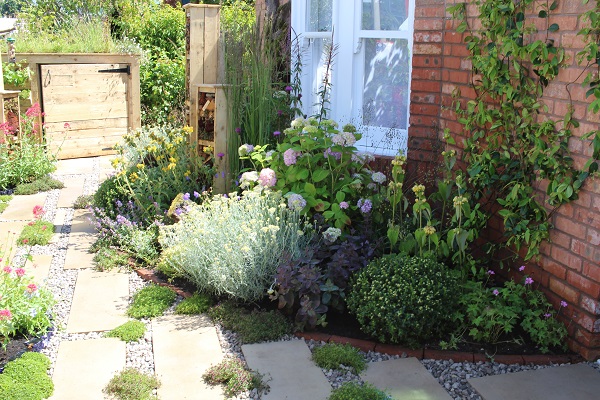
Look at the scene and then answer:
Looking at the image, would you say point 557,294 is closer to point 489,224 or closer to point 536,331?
point 536,331

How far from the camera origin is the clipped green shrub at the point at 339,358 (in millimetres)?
3104

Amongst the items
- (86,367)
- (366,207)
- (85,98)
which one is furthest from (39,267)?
(85,98)

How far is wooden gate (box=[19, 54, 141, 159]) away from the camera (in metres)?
7.75

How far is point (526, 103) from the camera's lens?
3.35 metres

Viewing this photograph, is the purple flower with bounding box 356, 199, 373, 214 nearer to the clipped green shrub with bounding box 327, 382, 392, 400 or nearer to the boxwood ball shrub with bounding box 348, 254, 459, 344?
the boxwood ball shrub with bounding box 348, 254, 459, 344

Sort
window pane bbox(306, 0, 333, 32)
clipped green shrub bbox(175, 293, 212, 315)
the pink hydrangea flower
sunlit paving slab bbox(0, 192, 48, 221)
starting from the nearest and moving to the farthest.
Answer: clipped green shrub bbox(175, 293, 212, 315) < the pink hydrangea flower < window pane bbox(306, 0, 333, 32) < sunlit paving slab bbox(0, 192, 48, 221)

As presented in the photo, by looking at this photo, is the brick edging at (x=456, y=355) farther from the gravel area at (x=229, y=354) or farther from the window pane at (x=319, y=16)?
the window pane at (x=319, y=16)

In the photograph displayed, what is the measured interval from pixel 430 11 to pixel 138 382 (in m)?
2.93

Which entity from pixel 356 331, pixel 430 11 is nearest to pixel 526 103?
pixel 430 11

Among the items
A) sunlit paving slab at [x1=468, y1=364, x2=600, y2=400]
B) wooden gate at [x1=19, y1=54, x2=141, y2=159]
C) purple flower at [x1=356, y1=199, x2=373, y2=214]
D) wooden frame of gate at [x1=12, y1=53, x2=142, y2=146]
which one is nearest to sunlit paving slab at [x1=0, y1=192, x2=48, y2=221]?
A: wooden gate at [x1=19, y1=54, x2=141, y2=159]

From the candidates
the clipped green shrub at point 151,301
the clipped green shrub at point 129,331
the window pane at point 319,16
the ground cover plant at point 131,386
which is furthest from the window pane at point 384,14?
the ground cover plant at point 131,386

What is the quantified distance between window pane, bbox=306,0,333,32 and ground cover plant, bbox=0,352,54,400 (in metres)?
3.38

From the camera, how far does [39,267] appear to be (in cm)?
456

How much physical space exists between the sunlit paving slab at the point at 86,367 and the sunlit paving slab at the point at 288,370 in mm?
678
